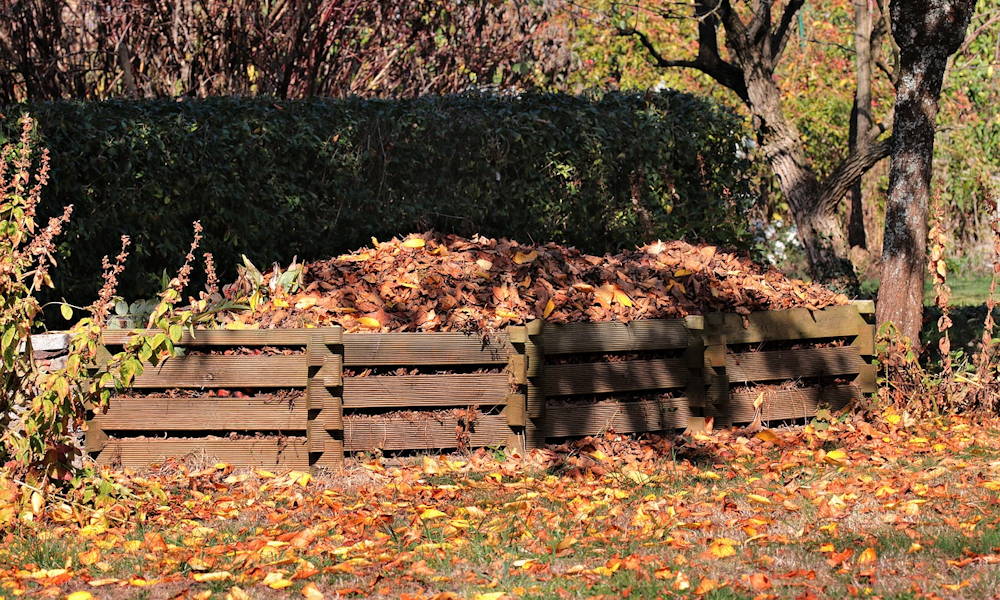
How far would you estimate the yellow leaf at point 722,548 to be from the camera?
Answer: 4.78 meters

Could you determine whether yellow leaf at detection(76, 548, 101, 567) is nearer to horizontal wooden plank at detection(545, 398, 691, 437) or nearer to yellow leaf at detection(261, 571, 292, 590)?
yellow leaf at detection(261, 571, 292, 590)

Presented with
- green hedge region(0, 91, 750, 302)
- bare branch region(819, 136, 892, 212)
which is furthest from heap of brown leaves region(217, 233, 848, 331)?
bare branch region(819, 136, 892, 212)

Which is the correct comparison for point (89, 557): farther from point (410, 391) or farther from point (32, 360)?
point (410, 391)

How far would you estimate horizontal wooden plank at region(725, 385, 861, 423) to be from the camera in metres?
7.43

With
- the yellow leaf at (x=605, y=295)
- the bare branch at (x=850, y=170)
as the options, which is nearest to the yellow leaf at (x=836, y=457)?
the yellow leaf at (x=605, y=295)

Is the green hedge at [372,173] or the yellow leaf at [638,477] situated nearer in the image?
the yellow leaf at [638,477]

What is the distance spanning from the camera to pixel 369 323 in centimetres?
695

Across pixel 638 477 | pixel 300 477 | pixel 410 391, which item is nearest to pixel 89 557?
pixel 300 477

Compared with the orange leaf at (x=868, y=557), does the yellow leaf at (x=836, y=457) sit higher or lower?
higher

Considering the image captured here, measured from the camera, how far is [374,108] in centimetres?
907

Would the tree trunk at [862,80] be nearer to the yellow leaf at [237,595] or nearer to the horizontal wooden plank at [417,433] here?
the horizontal wooden plank at [417,433]

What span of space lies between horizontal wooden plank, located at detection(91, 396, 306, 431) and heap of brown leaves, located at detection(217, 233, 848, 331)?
2.00ft

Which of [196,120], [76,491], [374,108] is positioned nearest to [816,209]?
[374,108]

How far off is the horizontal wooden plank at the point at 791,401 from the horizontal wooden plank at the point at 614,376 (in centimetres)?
46
